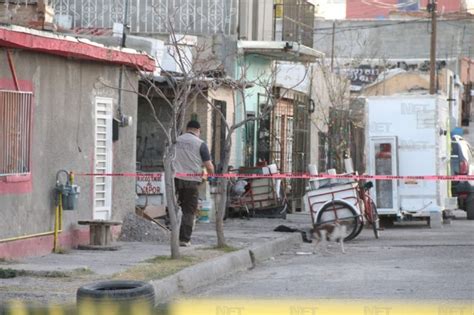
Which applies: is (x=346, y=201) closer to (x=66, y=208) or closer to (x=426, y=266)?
(x=426, y=266)

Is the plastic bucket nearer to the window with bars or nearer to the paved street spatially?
the paved street

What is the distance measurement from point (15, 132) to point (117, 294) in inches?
183

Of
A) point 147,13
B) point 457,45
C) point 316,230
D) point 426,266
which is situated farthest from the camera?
point 457,45

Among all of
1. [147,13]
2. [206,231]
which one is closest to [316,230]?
[206,231]

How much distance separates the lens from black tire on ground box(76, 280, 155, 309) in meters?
8.84

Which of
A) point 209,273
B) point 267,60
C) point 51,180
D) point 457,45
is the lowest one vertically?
point 209,273

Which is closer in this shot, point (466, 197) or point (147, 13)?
point (147, 13)

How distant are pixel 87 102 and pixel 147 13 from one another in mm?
7688

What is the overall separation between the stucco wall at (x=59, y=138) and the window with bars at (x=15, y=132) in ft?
0.71

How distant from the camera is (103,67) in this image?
50.6ft

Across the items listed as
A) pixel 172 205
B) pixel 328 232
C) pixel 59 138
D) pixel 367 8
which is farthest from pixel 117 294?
pixel 367 8

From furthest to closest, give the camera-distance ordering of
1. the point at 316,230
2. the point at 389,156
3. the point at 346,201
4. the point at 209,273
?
1. the point at 389,156
2. the point at 346,201
3. the point at 316,230
4. the point at 209,273

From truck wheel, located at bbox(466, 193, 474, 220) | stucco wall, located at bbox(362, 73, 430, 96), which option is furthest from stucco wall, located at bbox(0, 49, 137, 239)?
stucco wall, located at bbox(362, 73, 430, 96)

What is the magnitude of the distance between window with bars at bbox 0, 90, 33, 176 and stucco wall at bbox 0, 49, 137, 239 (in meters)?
0.22
